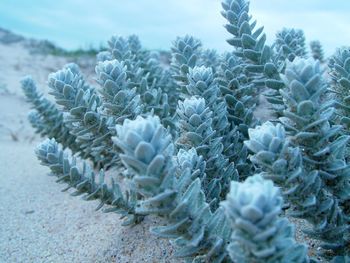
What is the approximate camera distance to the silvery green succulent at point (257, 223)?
44.9 inches

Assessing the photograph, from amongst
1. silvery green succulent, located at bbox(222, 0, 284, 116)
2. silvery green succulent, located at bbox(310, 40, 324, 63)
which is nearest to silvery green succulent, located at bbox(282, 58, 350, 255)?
silvery green succulent, located at bbox(222, 0, 284, 116)

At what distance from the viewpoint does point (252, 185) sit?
1182 mm

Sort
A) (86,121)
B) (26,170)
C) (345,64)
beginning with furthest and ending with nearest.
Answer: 1. (26,170)
2. (86,121)
3. (345,64)

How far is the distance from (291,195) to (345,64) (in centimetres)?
86

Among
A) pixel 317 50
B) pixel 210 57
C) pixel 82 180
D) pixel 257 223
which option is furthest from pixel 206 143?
pixel 317 50

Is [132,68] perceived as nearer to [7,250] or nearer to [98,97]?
[98,97]

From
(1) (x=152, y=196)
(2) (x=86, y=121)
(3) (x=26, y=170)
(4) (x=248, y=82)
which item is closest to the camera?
(1) (x=152, y=196)

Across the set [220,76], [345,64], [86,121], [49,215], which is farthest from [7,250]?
[345,64]

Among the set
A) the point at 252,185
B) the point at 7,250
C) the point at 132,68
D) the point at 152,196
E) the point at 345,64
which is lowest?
the point at 7,250

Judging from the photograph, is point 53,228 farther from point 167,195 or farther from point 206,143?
point 167,195

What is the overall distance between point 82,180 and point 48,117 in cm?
133

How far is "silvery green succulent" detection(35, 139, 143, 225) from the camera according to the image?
6.85 ft

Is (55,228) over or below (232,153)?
below

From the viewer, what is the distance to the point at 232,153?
7.30 ft
